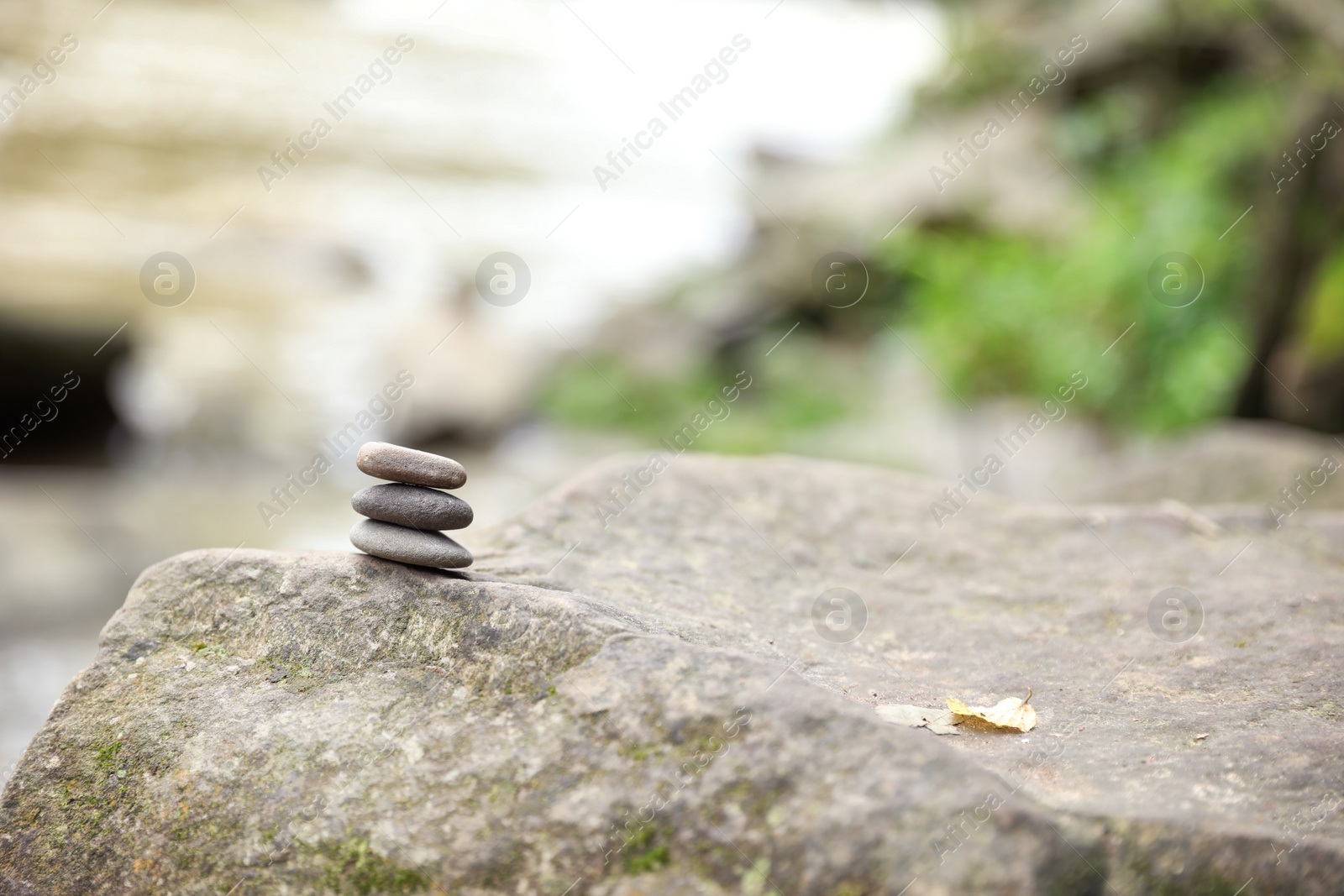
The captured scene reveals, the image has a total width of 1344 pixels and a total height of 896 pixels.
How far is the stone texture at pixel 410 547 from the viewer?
2.24 meters

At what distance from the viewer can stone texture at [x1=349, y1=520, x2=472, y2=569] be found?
7.36 ft

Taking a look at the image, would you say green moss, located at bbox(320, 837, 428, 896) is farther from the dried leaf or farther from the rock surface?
the dried leaf

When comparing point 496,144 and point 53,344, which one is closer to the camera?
point 53,344

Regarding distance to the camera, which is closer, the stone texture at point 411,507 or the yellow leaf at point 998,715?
the yellow leaf at point 998,715

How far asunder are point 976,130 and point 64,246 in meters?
12.4

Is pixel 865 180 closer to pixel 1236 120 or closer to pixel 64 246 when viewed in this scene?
pixel 1236 120

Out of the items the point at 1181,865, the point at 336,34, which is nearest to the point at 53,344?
the point at 1181,865

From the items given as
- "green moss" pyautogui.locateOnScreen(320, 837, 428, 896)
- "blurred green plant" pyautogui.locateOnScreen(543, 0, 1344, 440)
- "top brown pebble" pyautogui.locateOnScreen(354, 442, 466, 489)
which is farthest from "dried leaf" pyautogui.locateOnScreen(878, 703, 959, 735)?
"blurred green plant" pyautogui.locateOnScreen(543, 0, 1344, 440)

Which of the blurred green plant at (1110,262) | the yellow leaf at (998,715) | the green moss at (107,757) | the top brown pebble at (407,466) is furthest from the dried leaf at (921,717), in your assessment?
the blurred green plant at (1110,262)

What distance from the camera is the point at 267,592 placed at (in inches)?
89.2

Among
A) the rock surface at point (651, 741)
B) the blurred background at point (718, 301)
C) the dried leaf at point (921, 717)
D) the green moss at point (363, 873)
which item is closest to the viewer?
the rock surface at point (651, 741)

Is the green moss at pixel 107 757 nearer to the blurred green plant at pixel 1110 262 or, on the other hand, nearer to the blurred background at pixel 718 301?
the blurred background at pixel 718 301

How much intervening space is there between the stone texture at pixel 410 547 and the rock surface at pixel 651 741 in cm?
4

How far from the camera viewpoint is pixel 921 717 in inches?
80.0
